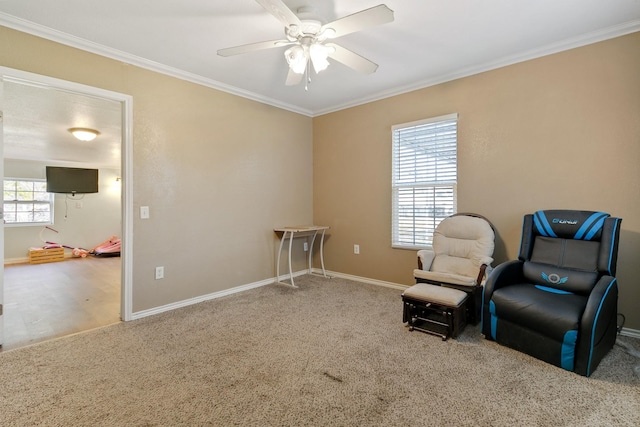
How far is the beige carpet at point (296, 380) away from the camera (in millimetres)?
1576

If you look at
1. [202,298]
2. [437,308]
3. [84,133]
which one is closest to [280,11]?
[437,308]

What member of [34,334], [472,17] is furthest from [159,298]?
[472,17]

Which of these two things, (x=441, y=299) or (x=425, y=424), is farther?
(x=441, y=299)

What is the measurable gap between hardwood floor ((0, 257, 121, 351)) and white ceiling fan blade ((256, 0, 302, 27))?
3008 mm

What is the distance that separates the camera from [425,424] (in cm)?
151

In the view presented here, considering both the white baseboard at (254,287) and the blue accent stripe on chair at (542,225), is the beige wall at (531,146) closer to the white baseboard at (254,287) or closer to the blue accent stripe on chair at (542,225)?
the white baseboard at (254,287)

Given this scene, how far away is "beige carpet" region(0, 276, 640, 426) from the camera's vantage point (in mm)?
1576

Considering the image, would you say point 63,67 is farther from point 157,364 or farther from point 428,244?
point 428,244

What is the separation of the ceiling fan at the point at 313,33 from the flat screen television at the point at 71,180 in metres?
6.95

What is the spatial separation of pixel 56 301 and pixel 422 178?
4.58 m

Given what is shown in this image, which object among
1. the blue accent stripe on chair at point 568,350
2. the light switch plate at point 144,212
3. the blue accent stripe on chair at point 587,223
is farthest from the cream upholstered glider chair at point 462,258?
the light switch plate at point 144,212

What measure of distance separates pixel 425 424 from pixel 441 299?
110cm

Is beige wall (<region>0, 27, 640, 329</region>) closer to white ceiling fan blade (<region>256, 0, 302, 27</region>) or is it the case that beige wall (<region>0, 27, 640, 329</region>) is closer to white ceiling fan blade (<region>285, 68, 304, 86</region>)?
white ceiling fan blade (<region>285, 68, 304, 86</region>)

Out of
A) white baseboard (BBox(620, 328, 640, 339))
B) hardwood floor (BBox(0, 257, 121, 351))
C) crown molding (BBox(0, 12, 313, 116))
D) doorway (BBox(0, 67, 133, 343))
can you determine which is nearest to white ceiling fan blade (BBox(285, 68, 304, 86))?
crown molding (BBox(0, 12, 313, 116))
